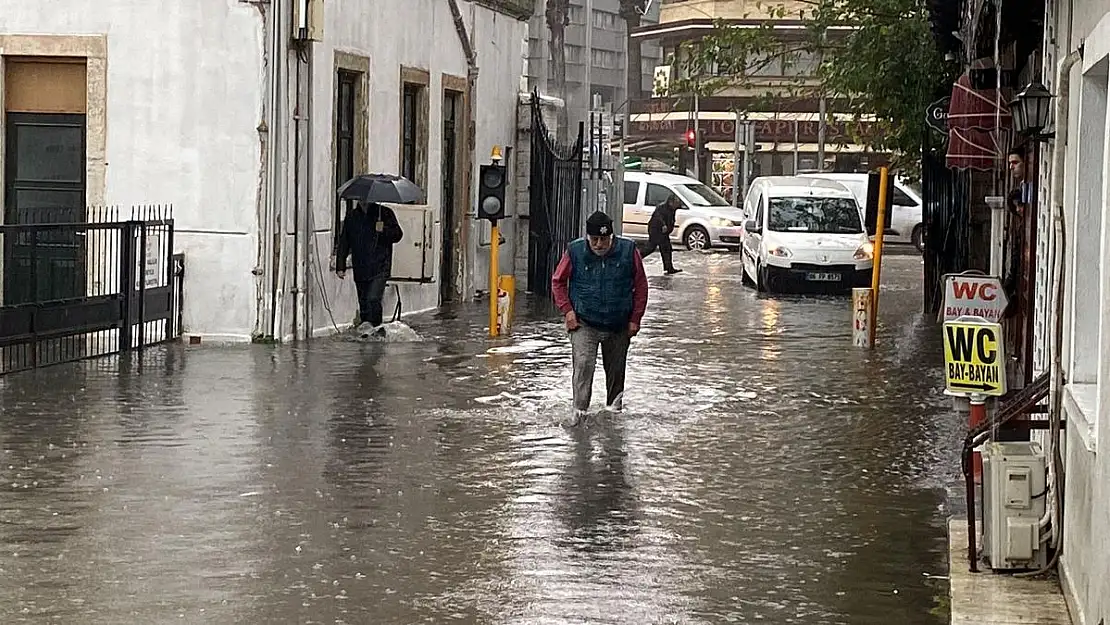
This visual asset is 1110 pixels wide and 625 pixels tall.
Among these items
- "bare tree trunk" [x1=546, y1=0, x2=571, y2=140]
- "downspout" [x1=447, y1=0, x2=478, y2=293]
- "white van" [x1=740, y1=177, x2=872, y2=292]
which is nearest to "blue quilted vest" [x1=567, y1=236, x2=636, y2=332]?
"downspout" [x1=447, y1=0, x2=478, y2=293]

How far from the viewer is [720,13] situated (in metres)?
67.5

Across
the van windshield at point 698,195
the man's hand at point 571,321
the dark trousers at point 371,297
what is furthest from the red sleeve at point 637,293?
the van windshield at point 698,195

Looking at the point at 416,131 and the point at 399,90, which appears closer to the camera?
the point at 399,90

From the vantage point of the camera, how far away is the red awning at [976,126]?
48.1 feet

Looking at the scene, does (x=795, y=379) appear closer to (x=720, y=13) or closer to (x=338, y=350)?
(x=338, y=350)

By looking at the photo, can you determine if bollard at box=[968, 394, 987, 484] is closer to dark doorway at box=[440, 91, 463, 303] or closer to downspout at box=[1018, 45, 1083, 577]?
downspout at box=[1018, 45, 1083, 577]

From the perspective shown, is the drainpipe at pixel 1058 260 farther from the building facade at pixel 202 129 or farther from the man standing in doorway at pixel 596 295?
the building facade at pixel 202 129

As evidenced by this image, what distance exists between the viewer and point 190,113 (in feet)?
63.9

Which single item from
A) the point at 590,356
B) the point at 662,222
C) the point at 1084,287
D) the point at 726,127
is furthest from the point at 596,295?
the point at 726,127

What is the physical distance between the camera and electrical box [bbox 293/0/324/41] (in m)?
19.6

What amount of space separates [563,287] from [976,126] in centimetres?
342

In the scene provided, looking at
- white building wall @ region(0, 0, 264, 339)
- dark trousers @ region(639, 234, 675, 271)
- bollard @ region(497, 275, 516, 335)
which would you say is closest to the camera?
white building wall @ region(0, 0, 264, 339)

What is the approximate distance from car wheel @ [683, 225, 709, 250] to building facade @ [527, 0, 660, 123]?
946 cm

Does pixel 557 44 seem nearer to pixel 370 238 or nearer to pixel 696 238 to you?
pixel 696 238
